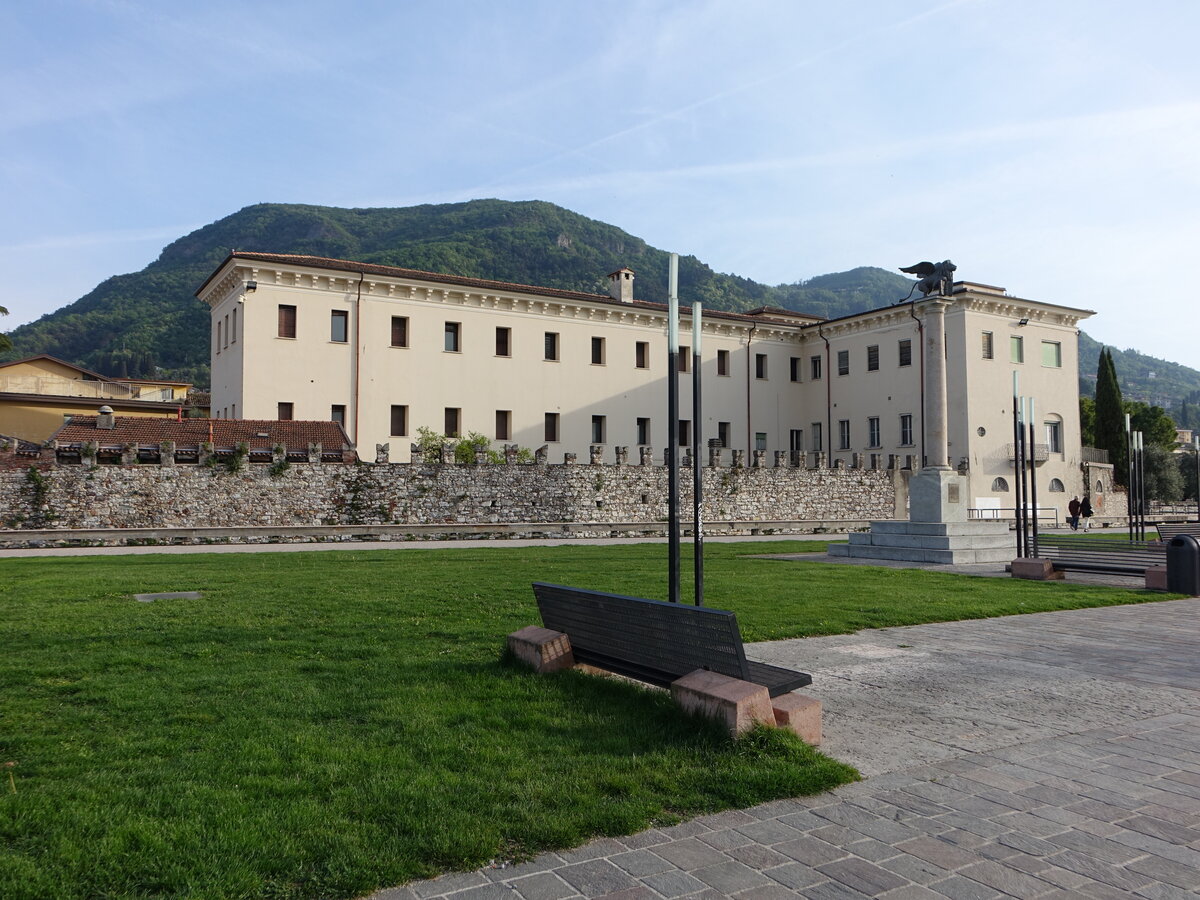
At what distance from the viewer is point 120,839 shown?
3543 mm

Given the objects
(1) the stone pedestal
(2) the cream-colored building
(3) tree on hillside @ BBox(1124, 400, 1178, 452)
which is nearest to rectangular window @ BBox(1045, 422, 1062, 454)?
(2) the cream-colored building

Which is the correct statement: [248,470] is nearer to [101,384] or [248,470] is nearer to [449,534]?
[449,534]

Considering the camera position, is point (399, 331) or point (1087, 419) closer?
point (399, 331)

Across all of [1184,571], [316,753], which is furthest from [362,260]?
[316,753]

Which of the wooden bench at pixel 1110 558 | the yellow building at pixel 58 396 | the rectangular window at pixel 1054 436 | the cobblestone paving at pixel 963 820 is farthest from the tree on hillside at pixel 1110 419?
the cobblestone paving at pixel 963 820

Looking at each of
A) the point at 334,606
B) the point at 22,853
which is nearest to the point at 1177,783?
the point at 22,853

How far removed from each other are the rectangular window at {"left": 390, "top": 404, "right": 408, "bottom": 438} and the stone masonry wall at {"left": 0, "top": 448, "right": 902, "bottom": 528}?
905 cm

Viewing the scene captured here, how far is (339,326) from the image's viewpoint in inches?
1475

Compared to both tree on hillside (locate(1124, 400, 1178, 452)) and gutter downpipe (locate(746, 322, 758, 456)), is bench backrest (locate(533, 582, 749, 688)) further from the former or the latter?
tree on hillside (locate(1124, 400, 1178, 452))

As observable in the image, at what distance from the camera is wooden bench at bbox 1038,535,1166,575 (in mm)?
15398

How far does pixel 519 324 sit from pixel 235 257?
42.4ft

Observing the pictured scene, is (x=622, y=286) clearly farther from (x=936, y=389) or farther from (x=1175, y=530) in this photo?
(x=1175, y=530)

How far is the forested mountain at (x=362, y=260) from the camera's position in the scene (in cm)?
7944

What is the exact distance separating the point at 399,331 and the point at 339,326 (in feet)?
9.00
